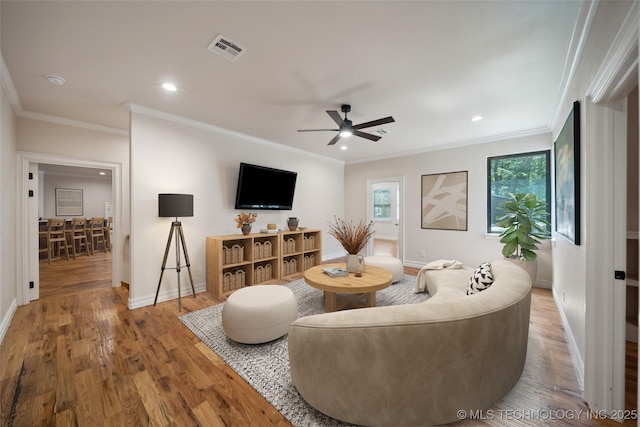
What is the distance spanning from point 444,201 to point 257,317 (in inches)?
163

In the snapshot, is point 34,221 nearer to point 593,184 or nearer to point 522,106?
point 593,184

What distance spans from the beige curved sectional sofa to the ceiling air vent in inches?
80.4

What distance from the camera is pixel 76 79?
235 centimetres

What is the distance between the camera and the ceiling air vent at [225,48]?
1.85 meters

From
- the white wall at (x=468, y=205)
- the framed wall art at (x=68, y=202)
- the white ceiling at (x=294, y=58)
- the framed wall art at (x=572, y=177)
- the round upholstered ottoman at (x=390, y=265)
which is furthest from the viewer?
the framed wall art at (x=68, y=202)

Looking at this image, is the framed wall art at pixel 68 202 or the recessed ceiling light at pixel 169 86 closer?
the recessed ceiling light at pixel 169 86

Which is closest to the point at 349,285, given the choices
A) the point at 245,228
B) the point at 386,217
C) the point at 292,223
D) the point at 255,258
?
the point at 255,258

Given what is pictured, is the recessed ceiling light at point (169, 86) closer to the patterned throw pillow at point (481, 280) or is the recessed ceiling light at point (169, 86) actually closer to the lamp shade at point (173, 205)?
the lamp shade at point (173, 205)

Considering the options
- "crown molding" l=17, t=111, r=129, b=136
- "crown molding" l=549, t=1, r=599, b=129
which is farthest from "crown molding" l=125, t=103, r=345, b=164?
"crown molding" l=549, t=1, r=599, b=129

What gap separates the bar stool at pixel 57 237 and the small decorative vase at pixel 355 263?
22.0ft

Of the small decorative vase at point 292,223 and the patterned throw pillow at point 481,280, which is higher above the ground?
the small decorative vase at point 292,223

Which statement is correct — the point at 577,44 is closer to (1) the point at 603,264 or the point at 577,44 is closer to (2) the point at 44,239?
(1) the point at 603,264

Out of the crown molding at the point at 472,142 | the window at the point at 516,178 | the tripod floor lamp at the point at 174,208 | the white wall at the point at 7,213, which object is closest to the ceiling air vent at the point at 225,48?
the tripod floor lamp at the point at 174,208

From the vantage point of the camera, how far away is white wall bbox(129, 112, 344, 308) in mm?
3090
